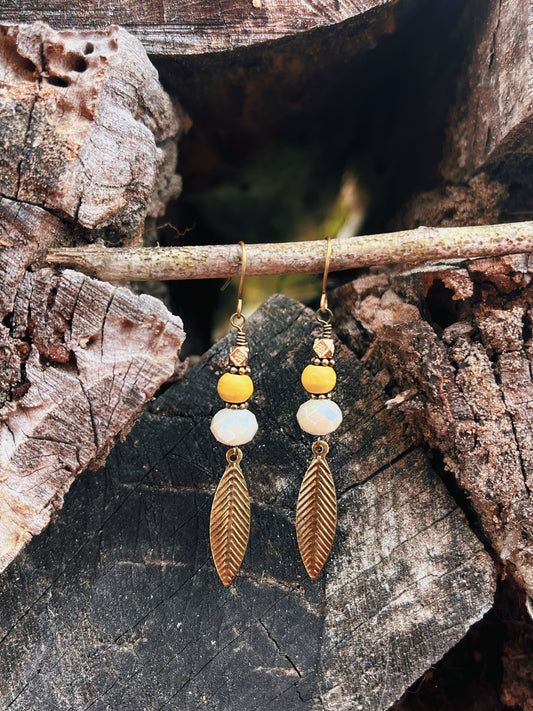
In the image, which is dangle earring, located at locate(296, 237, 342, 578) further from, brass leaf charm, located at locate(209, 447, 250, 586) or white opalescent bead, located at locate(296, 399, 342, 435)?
brass leaf charm, located at locate(209, 447, 250, 586)

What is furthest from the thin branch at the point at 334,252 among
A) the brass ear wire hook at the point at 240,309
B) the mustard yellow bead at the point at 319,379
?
the mustard yellow bead at the point at 319,379

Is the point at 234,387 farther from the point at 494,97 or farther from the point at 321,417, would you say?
the point at 494,97

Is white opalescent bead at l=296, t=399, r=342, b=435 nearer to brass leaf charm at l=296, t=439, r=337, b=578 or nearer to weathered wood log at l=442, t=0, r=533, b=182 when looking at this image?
brass leaf charm at l=296, t=439, r=337, b=578

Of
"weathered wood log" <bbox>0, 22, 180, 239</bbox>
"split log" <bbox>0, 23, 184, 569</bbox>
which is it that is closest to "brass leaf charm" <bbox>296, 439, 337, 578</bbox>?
"split log" <bbox>0, 23, 184, 569</bbox>

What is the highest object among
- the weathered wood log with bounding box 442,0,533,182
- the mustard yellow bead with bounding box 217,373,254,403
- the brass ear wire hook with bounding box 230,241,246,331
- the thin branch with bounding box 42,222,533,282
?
the weathered wood log with bounding box 442,0,533,182

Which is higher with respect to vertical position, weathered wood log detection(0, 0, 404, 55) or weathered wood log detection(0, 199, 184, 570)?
weathered wood log detection(0, 0, 404, 55)

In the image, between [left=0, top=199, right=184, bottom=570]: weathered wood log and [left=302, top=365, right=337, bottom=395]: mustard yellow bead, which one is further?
[left=302, top=365, right=337, bottom=395]: mustard yellow bead

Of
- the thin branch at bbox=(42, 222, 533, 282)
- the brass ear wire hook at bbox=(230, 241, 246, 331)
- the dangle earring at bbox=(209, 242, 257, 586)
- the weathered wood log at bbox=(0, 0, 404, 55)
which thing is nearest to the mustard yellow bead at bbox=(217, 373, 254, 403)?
the dangle earring at bbox=(209, 242, 257, 586)

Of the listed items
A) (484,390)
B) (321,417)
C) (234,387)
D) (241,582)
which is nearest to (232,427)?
(234,387)
